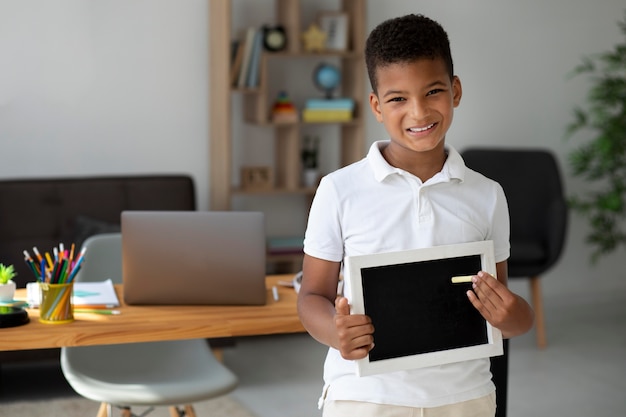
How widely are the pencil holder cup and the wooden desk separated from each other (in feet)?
0.08

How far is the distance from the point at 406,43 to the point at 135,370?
143 centimetres

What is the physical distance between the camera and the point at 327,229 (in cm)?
149

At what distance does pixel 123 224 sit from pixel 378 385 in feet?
3.08

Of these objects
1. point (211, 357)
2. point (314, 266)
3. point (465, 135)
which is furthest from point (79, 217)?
point (314, 266)

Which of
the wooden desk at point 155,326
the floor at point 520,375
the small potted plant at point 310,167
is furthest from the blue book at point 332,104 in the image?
the wooden desk at point 155,326

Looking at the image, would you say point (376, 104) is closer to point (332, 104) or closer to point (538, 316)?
point (332, 104)

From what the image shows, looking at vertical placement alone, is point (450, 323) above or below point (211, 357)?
above

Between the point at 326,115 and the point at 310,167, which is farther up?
the point at 326,115

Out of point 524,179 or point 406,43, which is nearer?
point 406,43

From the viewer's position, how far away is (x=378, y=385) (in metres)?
1.46

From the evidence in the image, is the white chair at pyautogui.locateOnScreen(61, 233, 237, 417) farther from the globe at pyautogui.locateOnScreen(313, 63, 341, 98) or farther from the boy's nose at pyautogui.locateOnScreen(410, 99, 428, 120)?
the globe at pyautogui.locateOnScreen(313, 63, 341, 98)

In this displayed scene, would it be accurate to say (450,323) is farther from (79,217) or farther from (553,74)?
(553,74)

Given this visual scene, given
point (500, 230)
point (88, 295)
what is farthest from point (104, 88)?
point (500, 230)

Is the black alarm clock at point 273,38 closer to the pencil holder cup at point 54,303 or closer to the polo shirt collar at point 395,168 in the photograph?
the pencil holder cup at point 54,303
